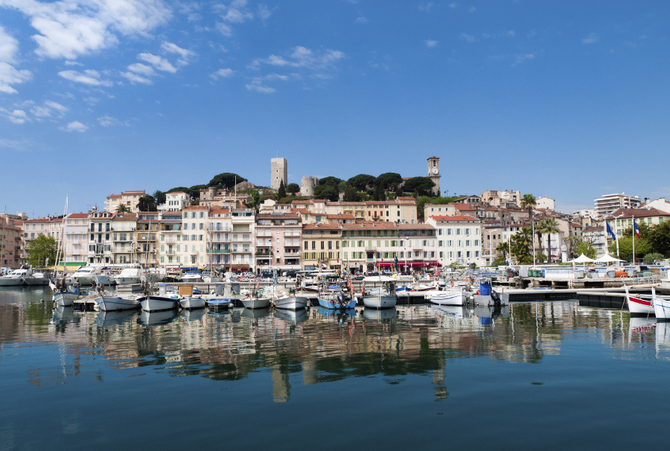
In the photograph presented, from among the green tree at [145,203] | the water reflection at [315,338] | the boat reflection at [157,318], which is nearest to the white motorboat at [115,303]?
the water reflection at [315,338]

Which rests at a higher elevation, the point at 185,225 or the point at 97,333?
the point at 185,225

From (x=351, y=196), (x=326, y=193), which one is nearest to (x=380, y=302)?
(x=351, y=196)

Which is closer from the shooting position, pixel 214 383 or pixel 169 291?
pixel 214 383

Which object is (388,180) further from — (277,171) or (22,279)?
(22,279)

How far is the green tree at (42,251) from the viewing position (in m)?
100

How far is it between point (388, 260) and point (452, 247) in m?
13.3

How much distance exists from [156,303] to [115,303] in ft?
11.7

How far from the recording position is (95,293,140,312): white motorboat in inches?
1457

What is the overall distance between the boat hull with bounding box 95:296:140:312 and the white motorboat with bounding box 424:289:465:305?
25.3 meters

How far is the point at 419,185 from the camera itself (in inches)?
6629

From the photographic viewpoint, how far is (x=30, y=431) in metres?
10.5

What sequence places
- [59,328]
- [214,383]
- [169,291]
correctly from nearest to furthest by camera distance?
[214,383] → [59,328] → [169,291]

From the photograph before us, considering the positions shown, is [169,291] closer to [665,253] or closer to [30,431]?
[30,431]

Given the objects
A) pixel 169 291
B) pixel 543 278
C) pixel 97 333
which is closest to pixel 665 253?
pixel 543 278
